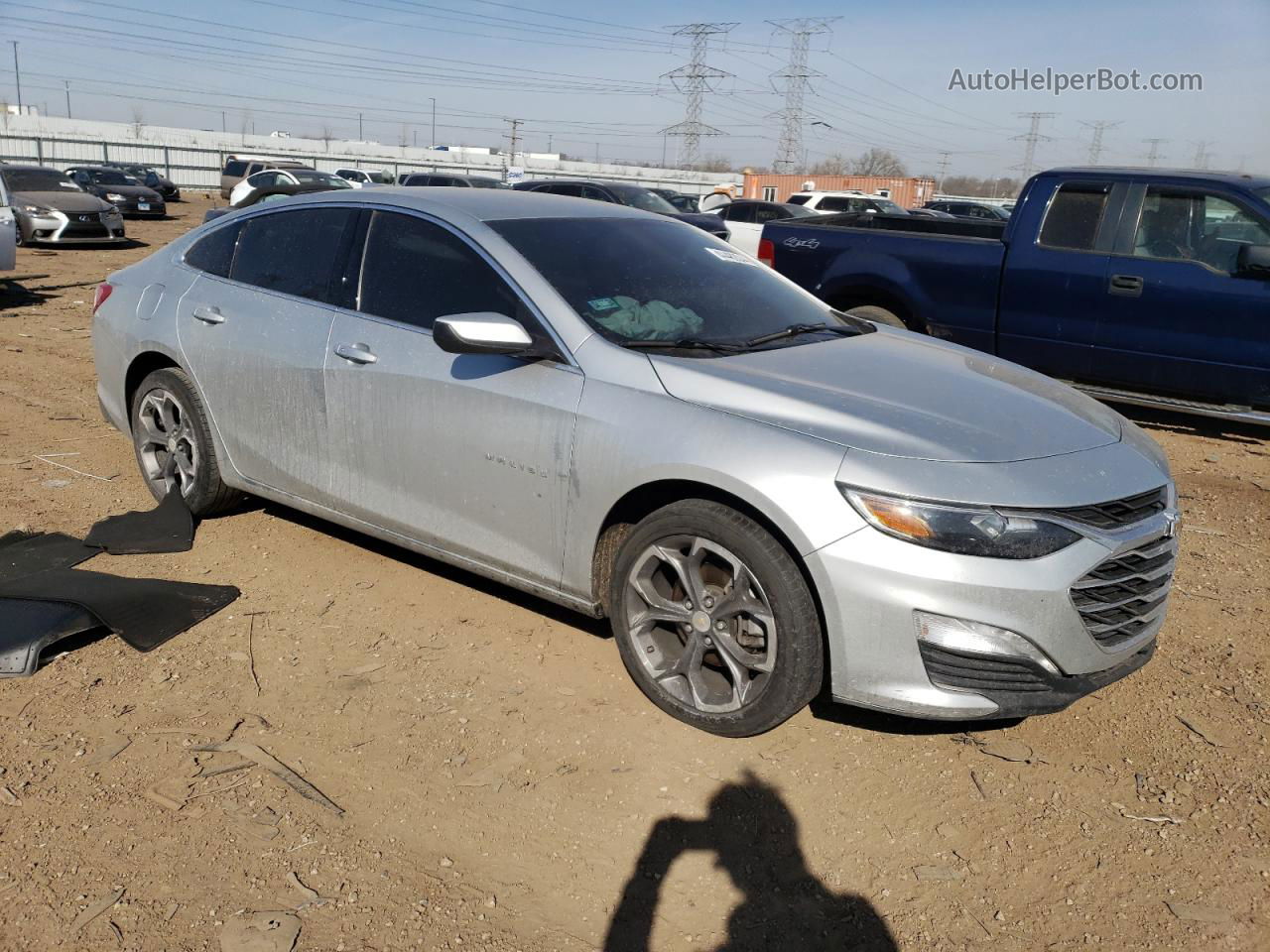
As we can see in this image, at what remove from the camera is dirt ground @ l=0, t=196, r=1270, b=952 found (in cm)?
260

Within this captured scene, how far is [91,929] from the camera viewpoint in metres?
2.48

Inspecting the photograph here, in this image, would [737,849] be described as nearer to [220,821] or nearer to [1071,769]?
[1071,769]

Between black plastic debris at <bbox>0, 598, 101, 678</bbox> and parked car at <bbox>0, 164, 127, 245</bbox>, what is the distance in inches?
648

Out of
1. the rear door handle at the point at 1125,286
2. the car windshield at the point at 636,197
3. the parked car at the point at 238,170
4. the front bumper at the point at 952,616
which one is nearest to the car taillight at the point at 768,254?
the rear door handle at the point at 1125,286

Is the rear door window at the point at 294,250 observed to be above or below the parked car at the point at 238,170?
above

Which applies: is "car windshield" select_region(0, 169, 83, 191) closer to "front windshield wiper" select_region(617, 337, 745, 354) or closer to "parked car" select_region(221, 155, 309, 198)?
"parked car" select_region(221, 155, 309, 198)

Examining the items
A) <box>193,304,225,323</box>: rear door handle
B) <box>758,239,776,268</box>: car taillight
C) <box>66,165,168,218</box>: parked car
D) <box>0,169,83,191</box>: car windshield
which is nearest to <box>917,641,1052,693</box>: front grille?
<box>193,304,225,323</box>: rear door handle

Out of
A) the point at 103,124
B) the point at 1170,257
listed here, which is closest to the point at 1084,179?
the point at 1170,257

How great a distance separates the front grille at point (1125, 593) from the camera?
119 inches

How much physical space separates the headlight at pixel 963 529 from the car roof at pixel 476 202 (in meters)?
2.03

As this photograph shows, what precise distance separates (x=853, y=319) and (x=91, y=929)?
3602mm

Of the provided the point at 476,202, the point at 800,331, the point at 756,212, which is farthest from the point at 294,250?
the point at 756,212

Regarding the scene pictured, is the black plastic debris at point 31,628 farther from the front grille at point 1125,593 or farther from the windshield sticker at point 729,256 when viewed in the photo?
the front grille at point 1125,593

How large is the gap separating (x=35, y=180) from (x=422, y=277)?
778 inches
